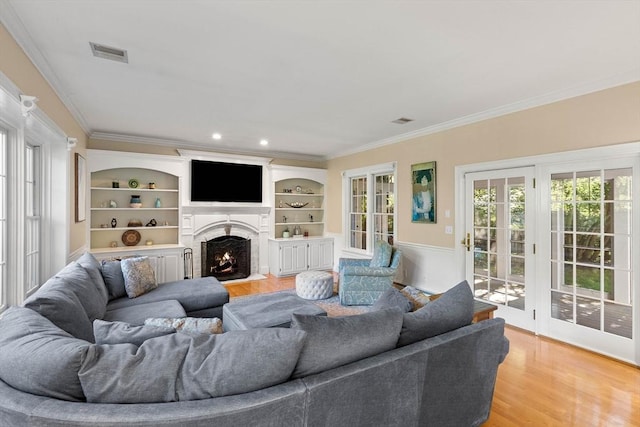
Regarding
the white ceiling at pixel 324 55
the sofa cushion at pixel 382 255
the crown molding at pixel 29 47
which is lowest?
the sofa cushion at pixel 382 255

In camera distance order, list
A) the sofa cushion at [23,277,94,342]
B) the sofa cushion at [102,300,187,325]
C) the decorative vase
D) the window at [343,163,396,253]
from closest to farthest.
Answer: the sofa cushion at [23,277,94,342]
the sofa cushion at [102,300,187,325]
the decorative vase
the window at [343,163,396,253]

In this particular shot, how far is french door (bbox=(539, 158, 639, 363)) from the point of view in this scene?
288 centimetres

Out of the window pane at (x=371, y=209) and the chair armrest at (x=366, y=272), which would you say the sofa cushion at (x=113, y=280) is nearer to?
the chair armrest at (x=366, y=272)

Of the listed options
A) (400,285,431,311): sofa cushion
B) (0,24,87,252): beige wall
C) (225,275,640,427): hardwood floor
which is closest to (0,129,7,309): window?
(0,24,87,252): beige wall

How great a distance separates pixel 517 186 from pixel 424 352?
2.97 meters

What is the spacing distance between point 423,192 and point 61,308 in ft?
14.5

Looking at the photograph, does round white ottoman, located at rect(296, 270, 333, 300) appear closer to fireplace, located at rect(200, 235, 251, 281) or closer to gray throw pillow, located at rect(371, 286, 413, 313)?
fireplace, located at rect(200, 235, 251, 281)

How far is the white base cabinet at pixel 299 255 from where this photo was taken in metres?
6.21

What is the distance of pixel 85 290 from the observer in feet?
8.06

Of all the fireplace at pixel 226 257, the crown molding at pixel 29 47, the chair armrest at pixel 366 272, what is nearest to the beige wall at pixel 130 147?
the crown molding at pixel 29 47

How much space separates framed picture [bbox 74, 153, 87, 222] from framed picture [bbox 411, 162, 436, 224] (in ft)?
15.4

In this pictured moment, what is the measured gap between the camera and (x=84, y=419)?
96 centimetres

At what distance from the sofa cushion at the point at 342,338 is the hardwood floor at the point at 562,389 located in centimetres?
122

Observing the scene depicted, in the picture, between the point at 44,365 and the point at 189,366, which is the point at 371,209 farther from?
the point at 44,365
